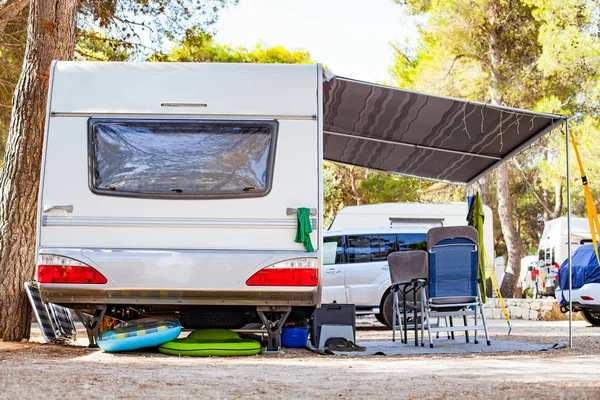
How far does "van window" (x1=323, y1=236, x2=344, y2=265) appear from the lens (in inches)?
482

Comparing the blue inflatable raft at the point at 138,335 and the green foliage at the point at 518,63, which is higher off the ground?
the green foliage at the point at 518,63

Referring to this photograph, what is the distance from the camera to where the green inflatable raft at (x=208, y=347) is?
21.4 ft

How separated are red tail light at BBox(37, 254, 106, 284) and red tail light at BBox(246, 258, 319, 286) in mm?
1151

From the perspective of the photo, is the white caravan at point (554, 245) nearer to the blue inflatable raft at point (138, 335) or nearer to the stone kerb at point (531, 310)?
the stone kerb at point (531, 310)

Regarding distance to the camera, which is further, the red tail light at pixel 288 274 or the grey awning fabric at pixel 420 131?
the grey awning fabric at pixel 420 131

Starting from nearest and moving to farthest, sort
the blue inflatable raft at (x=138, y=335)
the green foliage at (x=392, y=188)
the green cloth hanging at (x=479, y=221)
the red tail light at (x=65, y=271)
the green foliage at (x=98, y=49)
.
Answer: the red tail light at (x=65, y=271)
the blue inflatable raft at (x=138, y=335)
the green cloth hanging at (x=479, y=221)
the green foliage at (x=98, y=49)
the green foliage at (x=392, y=188)

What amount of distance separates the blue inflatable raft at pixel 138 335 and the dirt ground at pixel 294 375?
0.32 feet

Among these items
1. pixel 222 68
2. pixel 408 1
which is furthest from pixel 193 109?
pixel 408 1

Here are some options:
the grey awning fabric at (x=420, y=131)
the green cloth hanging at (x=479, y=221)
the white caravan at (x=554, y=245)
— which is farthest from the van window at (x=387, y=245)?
the white caravan at (x=554, y=245)

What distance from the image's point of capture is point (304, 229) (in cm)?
608

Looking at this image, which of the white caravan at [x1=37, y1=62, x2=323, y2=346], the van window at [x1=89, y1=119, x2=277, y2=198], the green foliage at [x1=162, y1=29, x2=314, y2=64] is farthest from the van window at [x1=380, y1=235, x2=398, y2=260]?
the green foliage at [x1=162, y1=29, x2=314, y2=64]

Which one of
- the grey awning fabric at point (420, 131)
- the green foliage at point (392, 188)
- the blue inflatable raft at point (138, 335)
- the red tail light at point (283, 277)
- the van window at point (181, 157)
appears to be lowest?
the blue inflatable raft at point (138, 335)

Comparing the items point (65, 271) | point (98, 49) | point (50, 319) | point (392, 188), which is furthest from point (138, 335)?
point (392, 188)

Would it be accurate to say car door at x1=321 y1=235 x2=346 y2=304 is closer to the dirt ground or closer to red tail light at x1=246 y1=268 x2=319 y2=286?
the dirt ground
